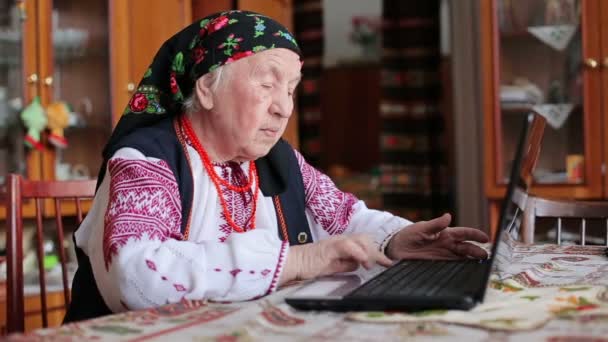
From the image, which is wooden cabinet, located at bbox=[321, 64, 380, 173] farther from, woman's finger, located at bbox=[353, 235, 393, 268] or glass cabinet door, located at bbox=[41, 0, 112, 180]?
woman's finger, located at bbox=[353, 235, 393, 268]

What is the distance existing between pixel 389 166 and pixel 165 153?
3153 mm

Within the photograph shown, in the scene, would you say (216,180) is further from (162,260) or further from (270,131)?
(162,260)

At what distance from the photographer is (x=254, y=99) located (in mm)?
1337

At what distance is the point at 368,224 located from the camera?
1536mm

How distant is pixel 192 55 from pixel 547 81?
2.30 m

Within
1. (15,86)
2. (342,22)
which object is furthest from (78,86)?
(342,22)

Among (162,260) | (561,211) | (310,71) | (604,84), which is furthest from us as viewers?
(310,71)

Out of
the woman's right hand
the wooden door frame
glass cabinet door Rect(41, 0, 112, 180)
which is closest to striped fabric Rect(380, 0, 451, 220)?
the wooden door frame

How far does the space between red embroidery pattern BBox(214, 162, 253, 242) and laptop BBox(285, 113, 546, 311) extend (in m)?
0.34

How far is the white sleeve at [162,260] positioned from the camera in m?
1.00

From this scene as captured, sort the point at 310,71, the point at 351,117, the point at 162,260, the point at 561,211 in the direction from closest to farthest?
the point at 162,260, the point at 561,211, the point at 310,71, the point at 351,117

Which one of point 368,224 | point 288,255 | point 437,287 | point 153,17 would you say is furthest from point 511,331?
point 153,17

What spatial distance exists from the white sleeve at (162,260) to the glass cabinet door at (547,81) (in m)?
2.36

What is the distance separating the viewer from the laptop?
83 centimetres
